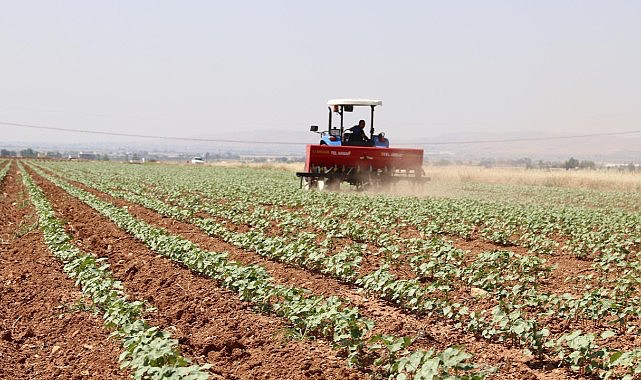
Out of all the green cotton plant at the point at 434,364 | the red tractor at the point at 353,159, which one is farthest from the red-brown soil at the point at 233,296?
the red tractor at the point at 353,159

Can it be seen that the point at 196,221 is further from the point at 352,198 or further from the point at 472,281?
the point at 472,281

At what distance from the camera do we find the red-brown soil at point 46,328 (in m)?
5.77

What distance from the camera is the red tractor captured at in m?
22.5

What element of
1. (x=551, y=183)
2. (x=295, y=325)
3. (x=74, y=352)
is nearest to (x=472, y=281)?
(x=295, y=325)

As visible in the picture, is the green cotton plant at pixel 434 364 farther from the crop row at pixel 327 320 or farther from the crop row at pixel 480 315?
the crop row at pixel 480 315

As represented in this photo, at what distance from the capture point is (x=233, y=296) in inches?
315

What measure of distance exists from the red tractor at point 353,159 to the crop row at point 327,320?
1239cm

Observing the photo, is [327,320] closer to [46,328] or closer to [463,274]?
[46,328]

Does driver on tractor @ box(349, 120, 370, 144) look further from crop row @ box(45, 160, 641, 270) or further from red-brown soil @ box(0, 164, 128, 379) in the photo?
red-brown soil @ box(0, 164, 128, 379)

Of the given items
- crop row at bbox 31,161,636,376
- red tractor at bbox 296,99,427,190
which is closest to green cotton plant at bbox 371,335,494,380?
crop row at bbox 31,161,636,376

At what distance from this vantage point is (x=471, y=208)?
59.3ft

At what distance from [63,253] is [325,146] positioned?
13.2 metres

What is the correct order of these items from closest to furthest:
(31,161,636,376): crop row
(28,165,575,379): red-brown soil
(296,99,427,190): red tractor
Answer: (31,161,636,376): crop row → (28,165,575,379): red-brown soil → (296,99,427,190): red tractor

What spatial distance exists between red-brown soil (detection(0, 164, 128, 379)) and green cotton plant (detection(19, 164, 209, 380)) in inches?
5.7
